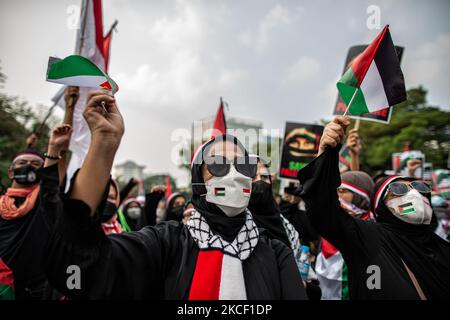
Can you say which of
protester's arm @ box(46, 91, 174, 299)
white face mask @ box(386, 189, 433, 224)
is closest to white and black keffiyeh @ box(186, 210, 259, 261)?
protester's arm @ box(46, 91, 174, 299)

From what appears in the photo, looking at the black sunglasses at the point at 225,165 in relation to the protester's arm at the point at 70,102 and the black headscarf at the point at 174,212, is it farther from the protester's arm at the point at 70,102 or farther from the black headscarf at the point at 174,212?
the black headscarf at the point at 174,212

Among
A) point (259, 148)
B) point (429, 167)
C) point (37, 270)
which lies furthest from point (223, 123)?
point (429, 167)

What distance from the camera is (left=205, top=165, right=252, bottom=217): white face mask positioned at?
5.87 ft

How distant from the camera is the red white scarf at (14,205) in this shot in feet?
11.0

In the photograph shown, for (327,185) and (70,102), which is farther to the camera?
(70,102)

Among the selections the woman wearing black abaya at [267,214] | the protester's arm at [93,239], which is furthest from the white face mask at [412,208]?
the protester's arm at [93,239]

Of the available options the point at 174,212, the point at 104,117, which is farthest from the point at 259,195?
the point at 174,212

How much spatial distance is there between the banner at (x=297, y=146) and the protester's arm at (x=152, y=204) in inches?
90.0

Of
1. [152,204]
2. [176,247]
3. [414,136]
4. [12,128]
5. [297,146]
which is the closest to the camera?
[176,247]

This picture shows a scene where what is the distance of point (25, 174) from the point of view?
3521mm

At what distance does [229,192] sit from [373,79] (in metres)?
1.40

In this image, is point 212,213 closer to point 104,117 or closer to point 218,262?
point 218,262

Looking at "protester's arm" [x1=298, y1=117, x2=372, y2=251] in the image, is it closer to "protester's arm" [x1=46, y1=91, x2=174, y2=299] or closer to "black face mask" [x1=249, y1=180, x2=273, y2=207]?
"black face mask" [x1=249, y1=180, x2=273, y2=207]
